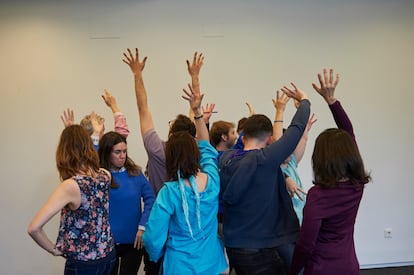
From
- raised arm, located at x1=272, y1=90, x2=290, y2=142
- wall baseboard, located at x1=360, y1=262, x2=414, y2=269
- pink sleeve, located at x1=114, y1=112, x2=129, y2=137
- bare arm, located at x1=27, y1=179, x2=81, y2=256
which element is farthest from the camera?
wall baseboard, located at x1=360, y1=262, x2=414, y2=269

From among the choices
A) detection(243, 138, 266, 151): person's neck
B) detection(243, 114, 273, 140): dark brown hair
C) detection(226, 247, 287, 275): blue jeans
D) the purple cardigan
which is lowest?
detection(226, 247, 287, 275): blue jeans

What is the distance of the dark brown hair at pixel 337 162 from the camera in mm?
1573

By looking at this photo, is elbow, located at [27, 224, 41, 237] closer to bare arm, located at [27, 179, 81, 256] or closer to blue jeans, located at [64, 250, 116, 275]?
bare arm, located at [27, 179, 81, 256]

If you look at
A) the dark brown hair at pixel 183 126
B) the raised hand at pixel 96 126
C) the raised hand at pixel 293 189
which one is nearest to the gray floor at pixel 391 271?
the raised hand at pixel 293 189

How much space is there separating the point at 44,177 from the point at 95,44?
4.69 feet

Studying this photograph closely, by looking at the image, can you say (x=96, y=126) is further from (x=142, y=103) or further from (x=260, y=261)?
(x=260, y=261)

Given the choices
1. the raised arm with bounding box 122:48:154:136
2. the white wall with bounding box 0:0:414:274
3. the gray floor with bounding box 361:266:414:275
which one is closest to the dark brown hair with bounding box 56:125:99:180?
the raised arm with bounding box 122:48:154:136

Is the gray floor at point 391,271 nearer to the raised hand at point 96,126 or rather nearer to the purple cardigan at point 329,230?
the purple cardigan at point 329,230

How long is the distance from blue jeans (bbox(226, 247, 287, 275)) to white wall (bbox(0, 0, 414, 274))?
1985 mm

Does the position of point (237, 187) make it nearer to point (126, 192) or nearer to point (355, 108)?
point (126, 192)

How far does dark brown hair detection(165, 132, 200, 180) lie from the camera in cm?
177

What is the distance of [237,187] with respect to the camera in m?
1.80

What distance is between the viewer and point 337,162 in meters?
1.58

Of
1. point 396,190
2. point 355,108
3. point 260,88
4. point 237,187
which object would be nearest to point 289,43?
point 260,88
